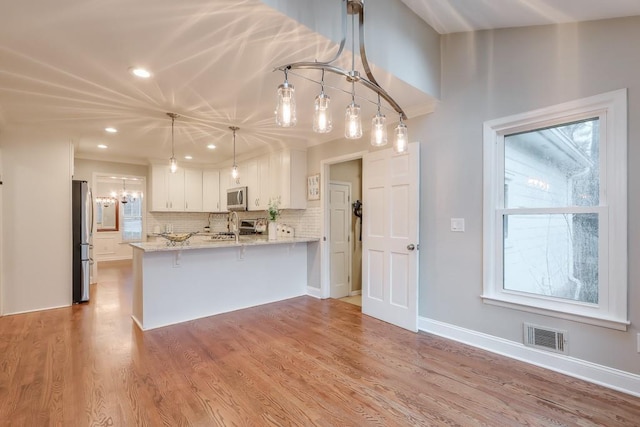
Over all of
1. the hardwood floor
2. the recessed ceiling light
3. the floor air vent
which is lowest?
the hardwood floor

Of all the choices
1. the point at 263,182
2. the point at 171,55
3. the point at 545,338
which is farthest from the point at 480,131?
the point at 263,182

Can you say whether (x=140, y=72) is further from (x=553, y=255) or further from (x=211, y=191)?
(x=211, y=191)

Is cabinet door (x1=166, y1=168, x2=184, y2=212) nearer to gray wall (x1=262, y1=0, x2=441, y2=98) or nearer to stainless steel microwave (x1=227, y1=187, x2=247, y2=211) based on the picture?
stainless steel microwave (x1=227, y1=187, x2=247, y2=211)

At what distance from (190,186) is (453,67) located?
5540 millimetres

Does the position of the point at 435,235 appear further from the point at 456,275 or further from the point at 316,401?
the point at 316,401

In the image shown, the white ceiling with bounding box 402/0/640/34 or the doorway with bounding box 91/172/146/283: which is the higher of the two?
the white ceiling with bounding box 402/0/640/34

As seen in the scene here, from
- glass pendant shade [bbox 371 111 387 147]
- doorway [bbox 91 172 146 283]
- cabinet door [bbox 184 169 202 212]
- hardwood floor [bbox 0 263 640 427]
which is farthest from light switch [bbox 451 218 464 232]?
doorway [bbox 91 172 146 283]

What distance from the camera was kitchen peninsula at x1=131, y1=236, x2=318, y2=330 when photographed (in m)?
3.43

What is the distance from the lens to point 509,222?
2.86 m

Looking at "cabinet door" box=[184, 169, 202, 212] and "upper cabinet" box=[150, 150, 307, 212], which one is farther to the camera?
"cabinet door" box=[184, 169, 202, 212]

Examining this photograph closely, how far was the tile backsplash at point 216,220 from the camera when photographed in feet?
16.0

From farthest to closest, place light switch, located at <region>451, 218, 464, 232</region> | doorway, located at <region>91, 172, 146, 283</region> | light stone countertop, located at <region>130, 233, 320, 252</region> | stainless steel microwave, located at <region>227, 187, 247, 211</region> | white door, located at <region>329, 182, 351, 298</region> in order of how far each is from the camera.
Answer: doorway, located at <region>91, 172, 146, 283</region> < stainless steel microwave, located at <region>227, 187, 247, 211</region> < white door, located at <region>329, 182, 351, 298</region> < light stone countertop, located at <region>130, 233, 320, 252</region> < light switch, located at <region>451, 218, 464, 232</region>

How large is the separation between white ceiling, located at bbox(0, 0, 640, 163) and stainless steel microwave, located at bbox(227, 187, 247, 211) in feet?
6.40

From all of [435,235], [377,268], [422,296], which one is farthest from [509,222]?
[377,268]
